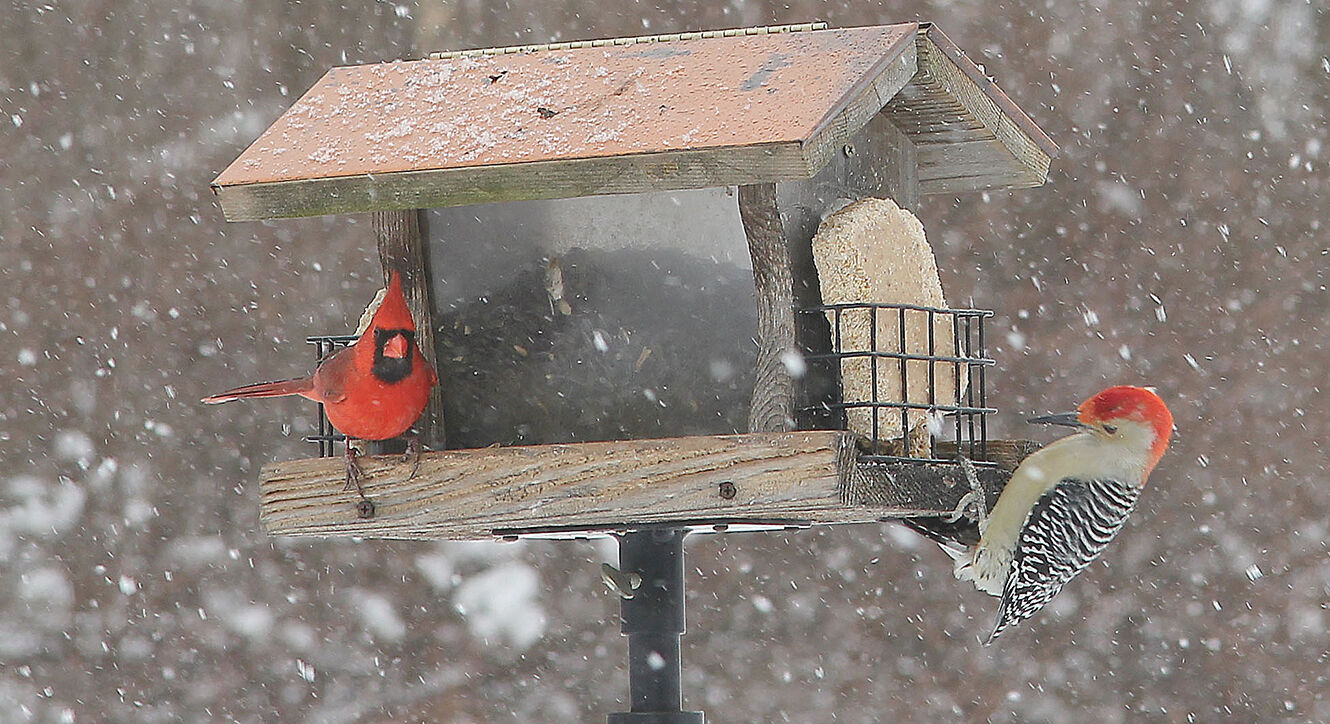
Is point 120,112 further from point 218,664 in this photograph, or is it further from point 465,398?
point 465,398

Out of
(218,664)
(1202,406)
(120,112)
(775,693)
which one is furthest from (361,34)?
(1202,406)

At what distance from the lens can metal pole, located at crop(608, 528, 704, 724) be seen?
3730 millimetres

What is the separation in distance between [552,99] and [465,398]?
28.1 inches

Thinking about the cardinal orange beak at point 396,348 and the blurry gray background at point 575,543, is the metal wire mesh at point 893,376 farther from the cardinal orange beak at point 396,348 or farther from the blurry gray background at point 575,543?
the blurry gray background at point 575,543

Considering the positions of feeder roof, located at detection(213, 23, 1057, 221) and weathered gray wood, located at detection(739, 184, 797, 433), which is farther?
weathered gray wood, located at detection(739, 184, 797, 433)

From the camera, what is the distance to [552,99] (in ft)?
11.6

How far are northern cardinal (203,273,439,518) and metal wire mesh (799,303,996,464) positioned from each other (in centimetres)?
79

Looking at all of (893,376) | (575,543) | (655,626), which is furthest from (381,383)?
(575,543)

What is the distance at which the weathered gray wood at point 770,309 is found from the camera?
357cm

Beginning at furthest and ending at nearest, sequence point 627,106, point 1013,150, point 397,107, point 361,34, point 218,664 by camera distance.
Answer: point 361,34 < point 218,664 < point 1013,150 < point 397,107 < point 627,106

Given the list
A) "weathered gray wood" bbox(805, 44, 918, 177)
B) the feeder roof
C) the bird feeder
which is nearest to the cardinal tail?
the bird feeder

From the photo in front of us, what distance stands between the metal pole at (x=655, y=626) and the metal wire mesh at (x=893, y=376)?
47 centimetres

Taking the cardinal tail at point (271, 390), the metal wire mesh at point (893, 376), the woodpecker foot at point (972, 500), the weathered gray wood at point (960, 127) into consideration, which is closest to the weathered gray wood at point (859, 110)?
the weathered gray wood at point (960, 127)

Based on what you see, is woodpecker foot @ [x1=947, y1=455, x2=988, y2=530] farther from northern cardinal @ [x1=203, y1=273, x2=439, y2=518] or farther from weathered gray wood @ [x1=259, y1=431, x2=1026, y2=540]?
northern cardinal @ [x1=203, y1=273, x2=439, y2=518]
